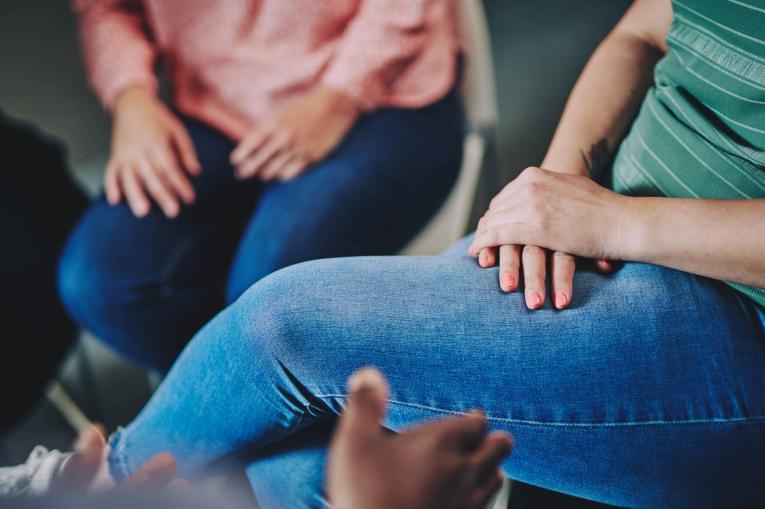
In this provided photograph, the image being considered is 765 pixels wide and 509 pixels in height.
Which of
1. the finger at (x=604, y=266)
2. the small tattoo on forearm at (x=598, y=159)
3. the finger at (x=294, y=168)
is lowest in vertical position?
the finger at (x=604, y=266)

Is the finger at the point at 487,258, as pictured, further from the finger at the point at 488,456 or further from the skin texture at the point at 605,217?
the finger at the point at 488,456

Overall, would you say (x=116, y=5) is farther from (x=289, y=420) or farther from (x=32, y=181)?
(x=289, y=420)

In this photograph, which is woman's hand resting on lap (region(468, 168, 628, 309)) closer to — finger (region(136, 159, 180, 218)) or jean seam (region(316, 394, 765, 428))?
jean seam (region(316, 394, 765, 428))

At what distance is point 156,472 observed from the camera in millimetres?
506

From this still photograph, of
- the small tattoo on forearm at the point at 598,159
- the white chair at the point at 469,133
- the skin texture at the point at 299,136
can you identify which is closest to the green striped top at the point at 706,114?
the small tattoo on forearm at the point at 598,159

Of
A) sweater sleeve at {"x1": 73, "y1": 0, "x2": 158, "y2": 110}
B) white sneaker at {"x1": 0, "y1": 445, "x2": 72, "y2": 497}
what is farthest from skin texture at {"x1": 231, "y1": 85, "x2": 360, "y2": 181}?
white sneaker at {"x1": 0, "y1": 445, "x2": 72, "y2": 497}

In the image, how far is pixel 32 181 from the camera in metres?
0.92

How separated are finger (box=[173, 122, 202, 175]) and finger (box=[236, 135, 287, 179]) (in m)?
0.07

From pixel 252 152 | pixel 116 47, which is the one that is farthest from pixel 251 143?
pixel 116 47

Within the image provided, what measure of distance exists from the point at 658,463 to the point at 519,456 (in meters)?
0.11

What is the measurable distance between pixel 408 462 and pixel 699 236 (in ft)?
1.02

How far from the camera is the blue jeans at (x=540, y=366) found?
0.44 m

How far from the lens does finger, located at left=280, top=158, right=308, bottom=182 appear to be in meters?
0.76

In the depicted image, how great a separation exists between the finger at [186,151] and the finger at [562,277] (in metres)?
0.53
